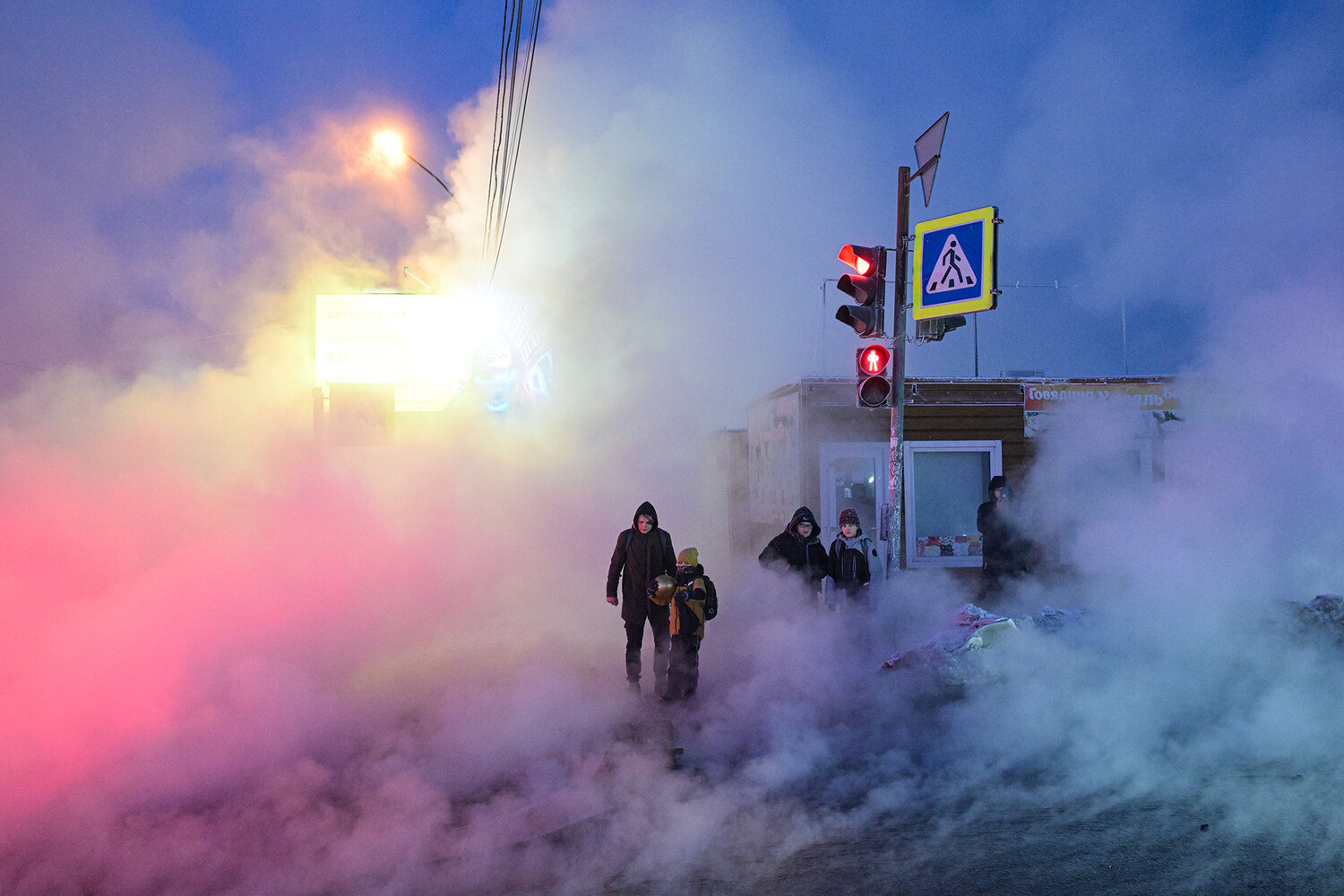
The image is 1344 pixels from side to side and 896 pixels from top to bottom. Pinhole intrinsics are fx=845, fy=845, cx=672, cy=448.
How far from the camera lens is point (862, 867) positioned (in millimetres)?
3324

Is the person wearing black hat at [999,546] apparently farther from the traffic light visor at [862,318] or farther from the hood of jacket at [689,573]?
the hood of jacket at [689,573]

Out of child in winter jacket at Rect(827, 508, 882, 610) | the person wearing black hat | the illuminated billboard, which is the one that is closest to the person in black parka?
child in winter jacket at Rect(827, 508, 882, 610)

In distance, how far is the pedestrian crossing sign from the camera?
6.43 meters

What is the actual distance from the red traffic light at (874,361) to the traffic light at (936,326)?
24.7 inches

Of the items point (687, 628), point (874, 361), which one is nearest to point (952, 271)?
point (874, 361)

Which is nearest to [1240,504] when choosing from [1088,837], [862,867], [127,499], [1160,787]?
[1160,787]

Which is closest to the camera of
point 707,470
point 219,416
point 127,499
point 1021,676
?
point 1021,676

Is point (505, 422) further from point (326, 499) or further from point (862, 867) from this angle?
point (862, 867)

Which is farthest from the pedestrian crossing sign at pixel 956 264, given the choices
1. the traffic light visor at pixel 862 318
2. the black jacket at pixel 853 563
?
the black jacket at pixel 853 563

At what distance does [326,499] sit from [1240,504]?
9048 millimetres

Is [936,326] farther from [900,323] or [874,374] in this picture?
[874,374]

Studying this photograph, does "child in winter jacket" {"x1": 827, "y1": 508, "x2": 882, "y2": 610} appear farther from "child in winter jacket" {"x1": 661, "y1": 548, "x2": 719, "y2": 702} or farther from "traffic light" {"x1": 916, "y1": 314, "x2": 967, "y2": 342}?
"traffic light" {"x1": 916, "y1": 314, "x2": 967, "y2": 342}

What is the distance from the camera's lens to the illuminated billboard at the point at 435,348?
1653 cm

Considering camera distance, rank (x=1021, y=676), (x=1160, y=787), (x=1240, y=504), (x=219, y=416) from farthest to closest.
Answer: (x=219, y=416) < (x=1240, y=504) < (x=1021, y=676) < (x=1160, y=787)
